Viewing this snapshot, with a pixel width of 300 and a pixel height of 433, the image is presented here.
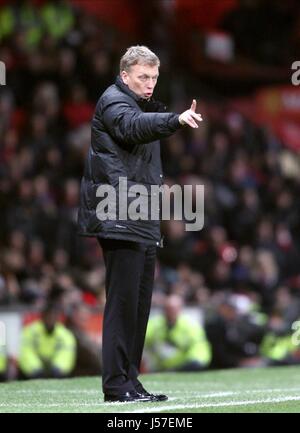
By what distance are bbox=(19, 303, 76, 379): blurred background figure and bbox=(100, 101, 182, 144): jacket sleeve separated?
6.38 meters

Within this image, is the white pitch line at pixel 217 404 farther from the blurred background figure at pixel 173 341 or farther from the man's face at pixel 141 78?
the blurred background figure at pixel 173 341

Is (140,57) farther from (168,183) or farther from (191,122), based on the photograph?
(168,183)

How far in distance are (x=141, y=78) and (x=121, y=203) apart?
28.4 inches

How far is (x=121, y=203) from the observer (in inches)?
269

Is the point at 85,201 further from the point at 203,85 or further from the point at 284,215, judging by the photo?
the point at 203,85

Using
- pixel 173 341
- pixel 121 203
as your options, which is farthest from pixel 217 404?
pixel 173 341

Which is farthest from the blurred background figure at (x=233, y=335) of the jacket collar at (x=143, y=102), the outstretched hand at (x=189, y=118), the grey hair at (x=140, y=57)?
the outstretched hand at (x=189, y=118)

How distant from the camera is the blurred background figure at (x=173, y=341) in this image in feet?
45.3

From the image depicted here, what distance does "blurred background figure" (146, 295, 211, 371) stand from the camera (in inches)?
543

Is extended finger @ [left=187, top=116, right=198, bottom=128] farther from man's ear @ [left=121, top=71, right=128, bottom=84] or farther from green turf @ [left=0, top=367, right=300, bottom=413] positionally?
green turf @ [left=0, top=367, right=300, bottom=413]

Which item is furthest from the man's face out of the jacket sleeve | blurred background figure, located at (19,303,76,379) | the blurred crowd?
the blurred crowd

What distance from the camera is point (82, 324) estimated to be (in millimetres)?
13484

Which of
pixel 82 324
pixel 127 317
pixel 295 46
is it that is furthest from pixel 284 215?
pixel 127 317

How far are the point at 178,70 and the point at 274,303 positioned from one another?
17.6ft
